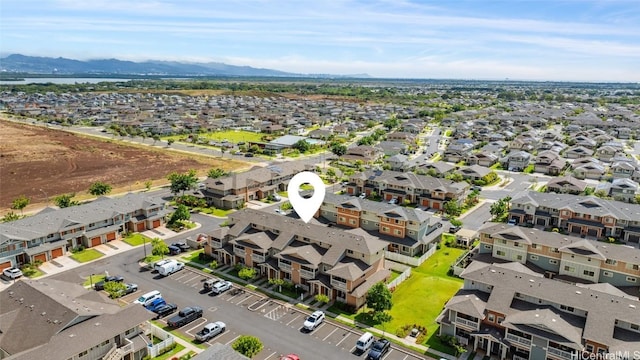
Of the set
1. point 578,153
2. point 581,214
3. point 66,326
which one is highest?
point 578,153

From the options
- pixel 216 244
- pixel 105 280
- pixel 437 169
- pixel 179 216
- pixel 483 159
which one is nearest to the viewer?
pixel 105 280

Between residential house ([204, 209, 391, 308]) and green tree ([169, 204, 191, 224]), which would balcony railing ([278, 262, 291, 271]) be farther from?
green tree ([169, 204, 191, 224])

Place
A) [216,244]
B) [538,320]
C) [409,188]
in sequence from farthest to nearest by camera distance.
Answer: [409,188] → [216,244] → [538,320]

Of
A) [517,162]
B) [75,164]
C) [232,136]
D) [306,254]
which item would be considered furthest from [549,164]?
[75,164]

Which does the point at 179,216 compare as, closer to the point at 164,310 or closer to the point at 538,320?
the point at 164,310

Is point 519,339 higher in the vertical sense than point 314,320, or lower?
higher

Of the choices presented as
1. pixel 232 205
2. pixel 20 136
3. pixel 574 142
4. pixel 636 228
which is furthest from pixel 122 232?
pixel 574 142

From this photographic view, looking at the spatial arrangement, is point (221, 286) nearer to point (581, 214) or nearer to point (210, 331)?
point (210, 331)

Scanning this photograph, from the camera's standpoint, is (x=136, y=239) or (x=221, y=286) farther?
(x=136, y=239)
